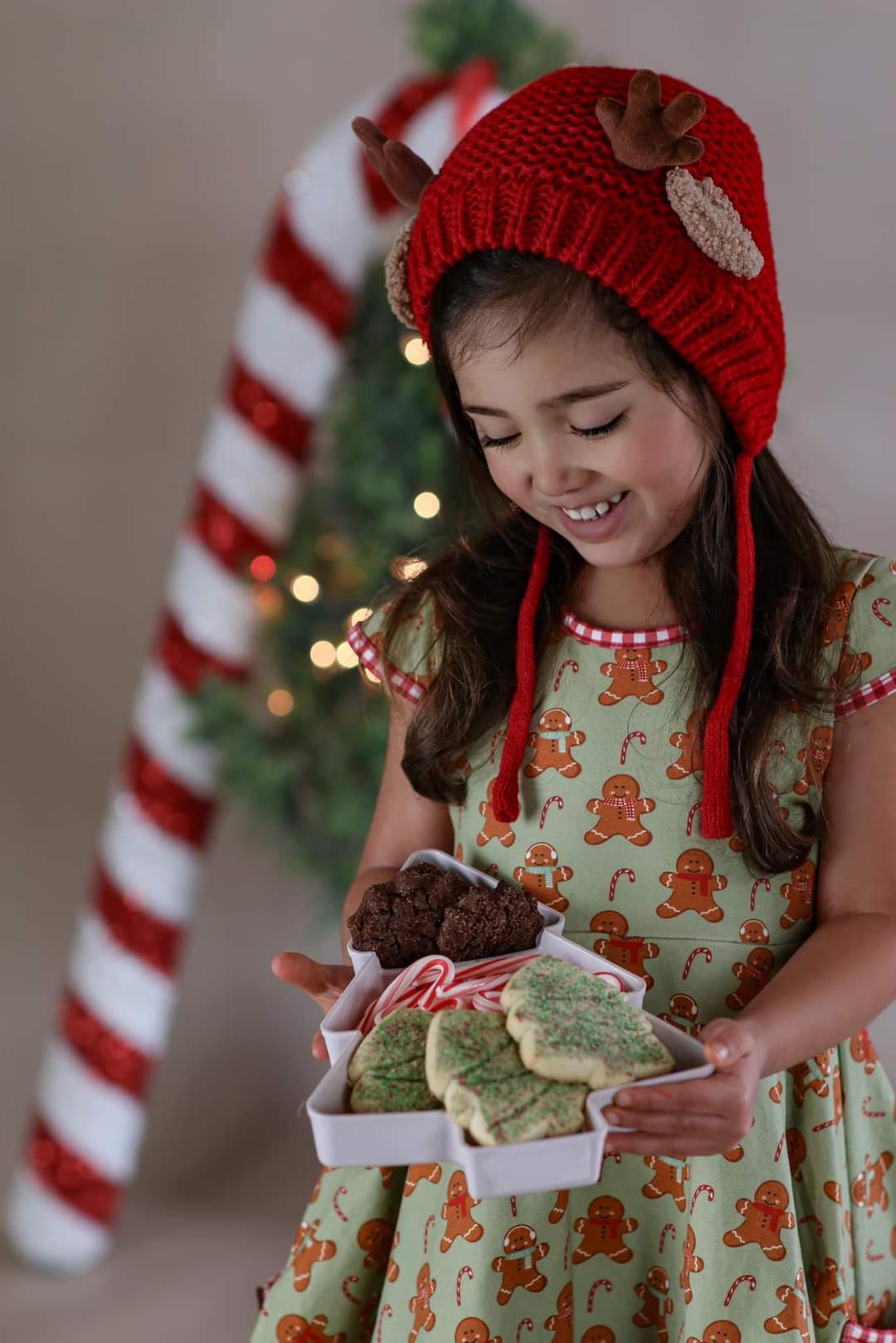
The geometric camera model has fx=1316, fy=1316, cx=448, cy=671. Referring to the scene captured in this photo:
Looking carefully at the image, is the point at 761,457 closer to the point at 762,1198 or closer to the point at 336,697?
the point at 762,1198

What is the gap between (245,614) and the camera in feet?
5.96

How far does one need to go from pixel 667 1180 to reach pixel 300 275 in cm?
122

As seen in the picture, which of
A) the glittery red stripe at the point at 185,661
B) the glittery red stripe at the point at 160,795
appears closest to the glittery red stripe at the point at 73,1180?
the glittery red stripe at the point at 160,795

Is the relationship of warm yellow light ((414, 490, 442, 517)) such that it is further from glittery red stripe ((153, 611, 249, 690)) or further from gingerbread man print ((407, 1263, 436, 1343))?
gingerbread man print ((407, 1263, 436, 1343))

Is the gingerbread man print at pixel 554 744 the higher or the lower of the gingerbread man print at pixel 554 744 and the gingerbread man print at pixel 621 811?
the higher

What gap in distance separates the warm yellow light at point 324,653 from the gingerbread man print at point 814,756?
0.90 meters

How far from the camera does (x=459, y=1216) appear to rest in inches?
39.0

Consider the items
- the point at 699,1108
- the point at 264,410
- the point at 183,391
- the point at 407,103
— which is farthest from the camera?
the point at 183,391

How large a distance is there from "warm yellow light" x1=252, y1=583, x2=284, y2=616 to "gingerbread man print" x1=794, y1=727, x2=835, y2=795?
3.16ft

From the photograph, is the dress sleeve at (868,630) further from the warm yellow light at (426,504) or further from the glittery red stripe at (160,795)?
the glittery red stripe at (160,795)

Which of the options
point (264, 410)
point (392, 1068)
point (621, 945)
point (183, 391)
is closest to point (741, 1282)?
point (621, 945)

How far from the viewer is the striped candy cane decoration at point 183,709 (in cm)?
173

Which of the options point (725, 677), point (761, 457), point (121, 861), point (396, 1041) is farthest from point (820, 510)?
point (396, 1041)

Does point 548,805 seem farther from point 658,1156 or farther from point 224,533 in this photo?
point 224,533
